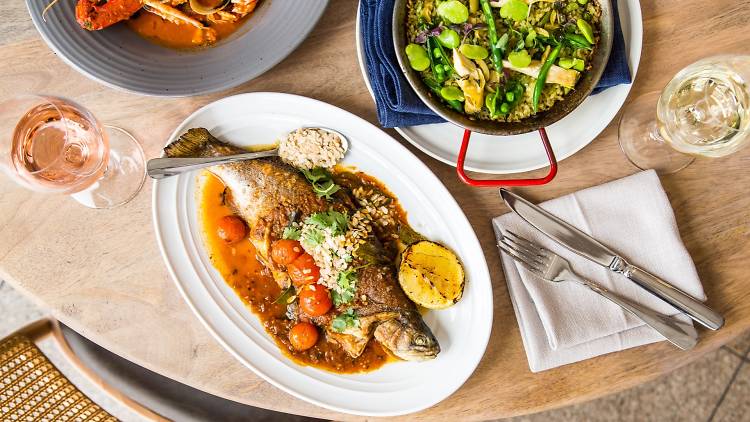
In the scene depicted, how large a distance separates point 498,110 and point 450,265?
533 mm

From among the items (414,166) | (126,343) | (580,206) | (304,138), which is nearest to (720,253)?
(580,206)

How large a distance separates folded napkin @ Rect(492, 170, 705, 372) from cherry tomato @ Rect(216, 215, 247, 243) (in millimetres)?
877

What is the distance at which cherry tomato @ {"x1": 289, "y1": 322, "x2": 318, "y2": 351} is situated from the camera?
204cm

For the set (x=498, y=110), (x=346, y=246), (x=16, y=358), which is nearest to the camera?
(x=498, y=110)

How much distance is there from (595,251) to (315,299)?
932 mm

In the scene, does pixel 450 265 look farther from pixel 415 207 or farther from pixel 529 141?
pixel 529 141

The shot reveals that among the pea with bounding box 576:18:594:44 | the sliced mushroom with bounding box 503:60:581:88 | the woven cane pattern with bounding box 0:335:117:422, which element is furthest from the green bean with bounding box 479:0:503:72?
the woven cane pattern with bounding box 0:335:117:422

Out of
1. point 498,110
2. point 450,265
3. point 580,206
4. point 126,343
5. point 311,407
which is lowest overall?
point 311,407

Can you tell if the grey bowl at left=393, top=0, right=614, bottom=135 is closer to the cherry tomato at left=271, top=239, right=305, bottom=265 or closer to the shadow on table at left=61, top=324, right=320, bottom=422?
the cherry tomato at left=271, top=239, right=305, bottom=265

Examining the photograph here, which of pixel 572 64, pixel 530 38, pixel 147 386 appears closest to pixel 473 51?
pixel 530 38

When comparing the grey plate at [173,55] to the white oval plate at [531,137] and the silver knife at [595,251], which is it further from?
the silver knife at [595,251]

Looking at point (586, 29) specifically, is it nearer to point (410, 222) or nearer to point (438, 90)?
point (438, 90)

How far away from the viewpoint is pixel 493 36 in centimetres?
178

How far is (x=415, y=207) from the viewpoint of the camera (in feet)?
6.73
